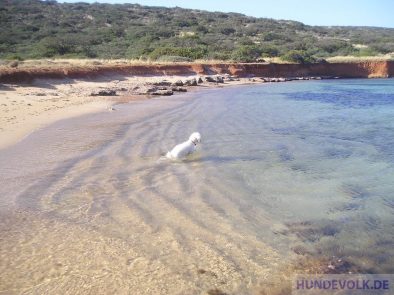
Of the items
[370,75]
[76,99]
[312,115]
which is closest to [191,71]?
[76,99]

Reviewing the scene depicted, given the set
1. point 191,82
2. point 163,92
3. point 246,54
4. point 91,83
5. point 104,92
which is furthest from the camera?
point 246,54

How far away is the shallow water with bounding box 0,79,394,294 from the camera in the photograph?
4.01m

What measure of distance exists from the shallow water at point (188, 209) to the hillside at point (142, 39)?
22.0m

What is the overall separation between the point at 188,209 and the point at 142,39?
127 ft

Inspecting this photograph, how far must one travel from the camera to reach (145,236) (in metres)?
4.73

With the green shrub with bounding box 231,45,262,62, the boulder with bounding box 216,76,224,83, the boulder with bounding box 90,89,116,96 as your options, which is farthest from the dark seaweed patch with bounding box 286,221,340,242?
the green shrub with bounding box 231,45,262,62

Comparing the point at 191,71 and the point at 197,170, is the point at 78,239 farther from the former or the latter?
the point at 191,71

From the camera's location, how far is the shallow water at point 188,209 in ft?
13.2

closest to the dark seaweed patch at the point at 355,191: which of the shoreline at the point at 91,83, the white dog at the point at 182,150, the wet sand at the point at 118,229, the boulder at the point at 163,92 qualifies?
the wet sand at the point at 118,229

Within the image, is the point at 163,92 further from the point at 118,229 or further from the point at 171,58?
the point at 118,229

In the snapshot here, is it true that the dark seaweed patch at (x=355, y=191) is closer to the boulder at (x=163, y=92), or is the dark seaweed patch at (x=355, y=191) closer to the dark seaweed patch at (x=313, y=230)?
the dark seaweed patch at (x=313, y=230)

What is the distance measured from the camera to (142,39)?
42.0 metres

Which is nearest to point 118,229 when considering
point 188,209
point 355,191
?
point 188,209

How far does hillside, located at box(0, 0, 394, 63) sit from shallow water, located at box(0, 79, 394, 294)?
22.0m
